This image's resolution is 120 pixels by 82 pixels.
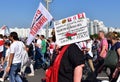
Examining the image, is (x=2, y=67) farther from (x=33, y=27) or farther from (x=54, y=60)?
(x=54, y=60)

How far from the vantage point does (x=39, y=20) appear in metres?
12.8

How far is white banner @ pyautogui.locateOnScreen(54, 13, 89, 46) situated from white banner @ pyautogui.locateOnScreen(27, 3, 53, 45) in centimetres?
743

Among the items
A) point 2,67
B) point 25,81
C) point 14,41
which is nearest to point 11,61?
point 14,41

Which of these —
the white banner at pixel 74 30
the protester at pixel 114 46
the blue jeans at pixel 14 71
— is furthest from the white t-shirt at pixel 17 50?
the white banner at pixel 74 30

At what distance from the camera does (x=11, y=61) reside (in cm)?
1016

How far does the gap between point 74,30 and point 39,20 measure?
778cm

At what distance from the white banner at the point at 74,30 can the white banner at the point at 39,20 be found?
7433 millimetres

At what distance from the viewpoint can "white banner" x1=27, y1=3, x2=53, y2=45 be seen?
12594mm

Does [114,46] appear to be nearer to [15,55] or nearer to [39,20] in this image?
[15,55]

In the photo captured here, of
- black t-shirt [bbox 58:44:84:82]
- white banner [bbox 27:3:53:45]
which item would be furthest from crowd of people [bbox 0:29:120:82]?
white banner [bbox 27:3:53:45]

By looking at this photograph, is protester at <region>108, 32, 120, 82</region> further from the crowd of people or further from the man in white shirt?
the man in white shirt

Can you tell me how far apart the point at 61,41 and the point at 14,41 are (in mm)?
5422

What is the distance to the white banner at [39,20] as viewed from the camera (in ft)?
41.3

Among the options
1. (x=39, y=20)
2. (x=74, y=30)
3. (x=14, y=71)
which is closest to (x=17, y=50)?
(x=14, y=71)
